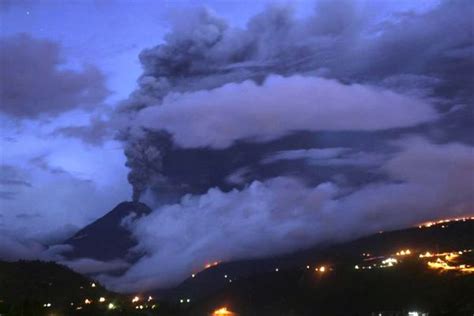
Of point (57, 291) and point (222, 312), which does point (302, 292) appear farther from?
point (57, 291)

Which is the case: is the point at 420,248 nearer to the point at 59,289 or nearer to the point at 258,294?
the point at 258,294

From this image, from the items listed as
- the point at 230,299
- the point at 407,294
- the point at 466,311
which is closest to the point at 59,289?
the point at 230,299

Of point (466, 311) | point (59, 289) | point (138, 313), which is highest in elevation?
point (59, 289)

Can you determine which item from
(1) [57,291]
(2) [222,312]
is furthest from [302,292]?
(1) [57,291]

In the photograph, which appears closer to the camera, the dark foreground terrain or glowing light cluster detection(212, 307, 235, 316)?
the dark foreground terrain

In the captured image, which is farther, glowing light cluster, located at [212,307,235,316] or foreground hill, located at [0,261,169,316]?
glowing light cluster, located at [212,307,235,316]

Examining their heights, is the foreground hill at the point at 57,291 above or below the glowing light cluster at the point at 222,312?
above

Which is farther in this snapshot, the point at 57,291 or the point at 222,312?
the point at 222,312

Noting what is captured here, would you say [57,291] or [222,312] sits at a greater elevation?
[57,291]

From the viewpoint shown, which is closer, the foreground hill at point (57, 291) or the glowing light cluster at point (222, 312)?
the foreground hill at point (57, 291)

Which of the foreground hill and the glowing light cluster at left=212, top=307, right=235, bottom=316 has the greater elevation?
the foreground hill

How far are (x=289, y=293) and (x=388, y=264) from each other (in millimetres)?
24796

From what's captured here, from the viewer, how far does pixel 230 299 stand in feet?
493

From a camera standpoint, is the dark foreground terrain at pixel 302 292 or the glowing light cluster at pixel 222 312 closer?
the dark foreground terrain at pixel 302 292
